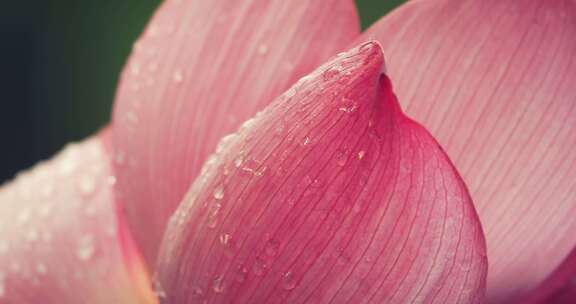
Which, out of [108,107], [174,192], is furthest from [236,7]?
[108,107]

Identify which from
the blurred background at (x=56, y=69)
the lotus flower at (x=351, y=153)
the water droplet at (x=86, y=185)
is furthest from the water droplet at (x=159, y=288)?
the blurred background at (x=56, y=69)

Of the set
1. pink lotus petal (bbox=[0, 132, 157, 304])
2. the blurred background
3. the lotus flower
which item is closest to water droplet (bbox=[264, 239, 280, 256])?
the lotus flower

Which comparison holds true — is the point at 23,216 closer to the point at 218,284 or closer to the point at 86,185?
the point at 86,185

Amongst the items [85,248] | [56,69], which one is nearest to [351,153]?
[85,248]

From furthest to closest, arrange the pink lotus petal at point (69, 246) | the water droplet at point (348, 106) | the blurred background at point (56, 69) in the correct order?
the blurred background at point (56, 69) → the pink lotus petal at point (69, 246) → the water droplet at point (348, 106)

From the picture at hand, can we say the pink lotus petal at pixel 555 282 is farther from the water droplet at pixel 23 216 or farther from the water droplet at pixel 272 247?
the water droplet at pixel 23 216

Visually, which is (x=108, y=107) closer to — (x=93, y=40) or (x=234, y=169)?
(x=93, y=40)
